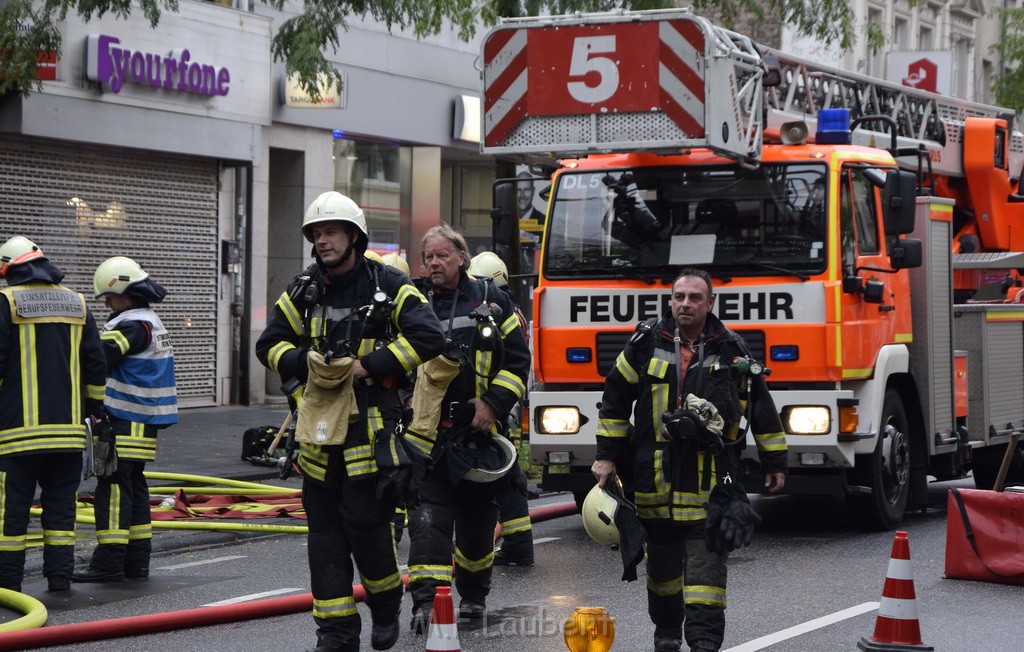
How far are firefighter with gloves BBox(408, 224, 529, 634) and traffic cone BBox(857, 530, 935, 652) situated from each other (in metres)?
1.88

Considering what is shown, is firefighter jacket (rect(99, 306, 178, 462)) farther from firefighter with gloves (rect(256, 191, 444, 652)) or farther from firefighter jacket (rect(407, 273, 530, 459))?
firefighter with gloves (rect(256, 191, 444, 652))

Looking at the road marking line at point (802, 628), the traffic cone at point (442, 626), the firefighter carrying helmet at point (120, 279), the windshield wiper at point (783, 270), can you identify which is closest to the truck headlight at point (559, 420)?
the windshield wiper at point (783, 270)

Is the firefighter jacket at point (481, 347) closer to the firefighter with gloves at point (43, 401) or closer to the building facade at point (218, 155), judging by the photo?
the firefighter with gloves at point (43, 401)

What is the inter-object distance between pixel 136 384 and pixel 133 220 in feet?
34.5

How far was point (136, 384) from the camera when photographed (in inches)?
363

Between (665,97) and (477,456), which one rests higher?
(665,97)

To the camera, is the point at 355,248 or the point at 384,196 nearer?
the point at 355,248

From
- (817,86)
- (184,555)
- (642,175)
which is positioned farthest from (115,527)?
(817,86)

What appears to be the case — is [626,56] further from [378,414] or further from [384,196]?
[384,196]

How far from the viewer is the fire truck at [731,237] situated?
33.2ft

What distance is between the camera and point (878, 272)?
10.9 m

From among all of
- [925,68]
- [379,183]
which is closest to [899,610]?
[379,183]

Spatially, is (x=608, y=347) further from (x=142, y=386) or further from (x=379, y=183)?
(x=379, y=183)

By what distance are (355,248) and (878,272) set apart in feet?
17.6
